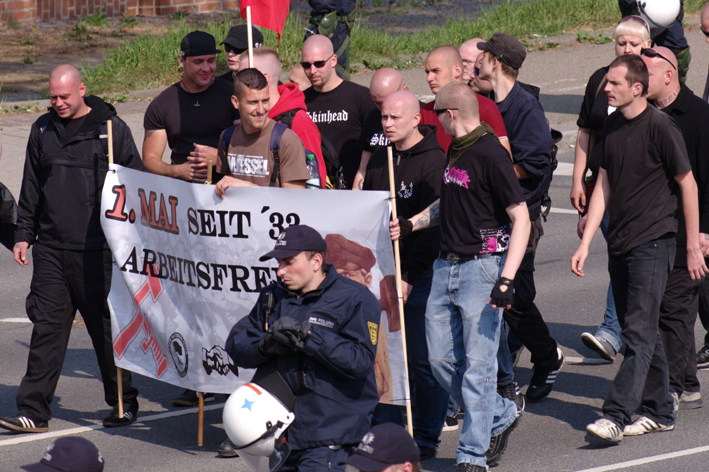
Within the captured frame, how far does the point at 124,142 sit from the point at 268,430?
118 inches

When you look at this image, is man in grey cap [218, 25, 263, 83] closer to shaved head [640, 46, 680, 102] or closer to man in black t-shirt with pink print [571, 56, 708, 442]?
shaved head [640, 46, 680, 102]

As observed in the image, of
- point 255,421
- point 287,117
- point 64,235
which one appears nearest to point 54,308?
point 64,235

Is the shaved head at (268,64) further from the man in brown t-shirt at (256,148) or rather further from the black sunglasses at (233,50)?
the black sunglasses at (233,50)

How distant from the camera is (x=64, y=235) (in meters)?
6.80

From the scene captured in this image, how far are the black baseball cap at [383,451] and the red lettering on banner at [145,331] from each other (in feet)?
10.6

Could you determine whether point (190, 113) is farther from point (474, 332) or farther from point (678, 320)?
point (678, 320)

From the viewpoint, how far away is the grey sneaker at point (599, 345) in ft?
24.1

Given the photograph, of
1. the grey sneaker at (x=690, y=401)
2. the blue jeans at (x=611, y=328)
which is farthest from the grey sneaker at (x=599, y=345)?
the grey sneaker at (x=690, y=401)

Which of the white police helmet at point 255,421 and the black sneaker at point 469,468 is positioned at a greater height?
the white police helmet at point 255,421

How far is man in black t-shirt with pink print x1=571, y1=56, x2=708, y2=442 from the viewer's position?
600 centimetres

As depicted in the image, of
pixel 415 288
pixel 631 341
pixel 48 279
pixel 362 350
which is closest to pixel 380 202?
pixel 415 288

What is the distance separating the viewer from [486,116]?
630cm

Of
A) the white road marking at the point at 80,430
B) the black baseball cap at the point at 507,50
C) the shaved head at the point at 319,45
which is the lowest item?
the white road marking at the point at 80,430

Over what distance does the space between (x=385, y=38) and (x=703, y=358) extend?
12.2 m
